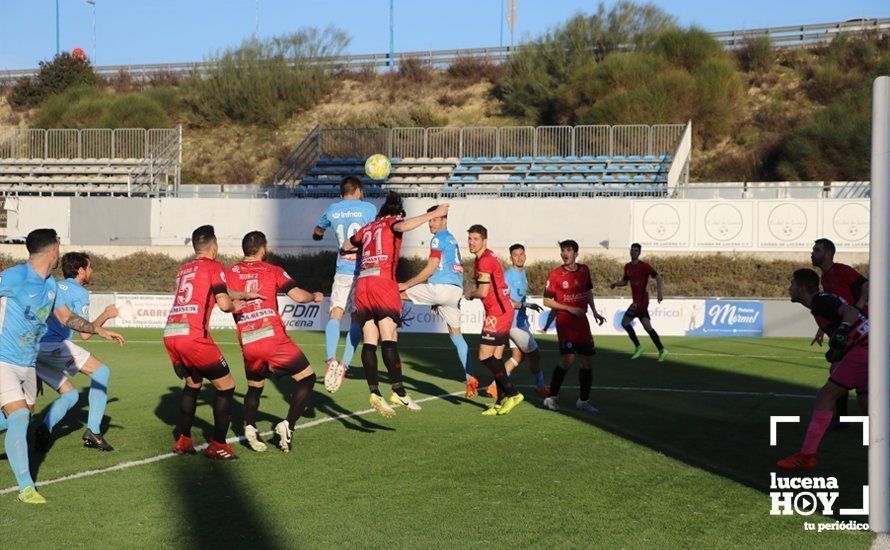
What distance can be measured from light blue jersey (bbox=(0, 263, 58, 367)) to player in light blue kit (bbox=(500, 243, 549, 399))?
628 cm

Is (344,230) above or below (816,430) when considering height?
above

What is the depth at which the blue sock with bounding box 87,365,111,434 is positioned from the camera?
29.6ft

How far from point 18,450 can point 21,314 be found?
1.05m

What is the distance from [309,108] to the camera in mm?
62281

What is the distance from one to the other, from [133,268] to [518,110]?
29195mm

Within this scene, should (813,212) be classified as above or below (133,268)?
above

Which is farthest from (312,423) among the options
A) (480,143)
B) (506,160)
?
(480,143)

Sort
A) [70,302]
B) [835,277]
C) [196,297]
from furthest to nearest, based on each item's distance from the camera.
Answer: [835,277] → [70,302] → [196,297]

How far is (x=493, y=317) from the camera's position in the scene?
11180mm

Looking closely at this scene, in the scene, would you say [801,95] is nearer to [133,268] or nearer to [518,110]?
[518,110]

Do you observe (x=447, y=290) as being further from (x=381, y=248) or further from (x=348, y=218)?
(x=381, y=248)

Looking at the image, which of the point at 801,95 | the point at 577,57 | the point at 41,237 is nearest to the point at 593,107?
the point at 577,57

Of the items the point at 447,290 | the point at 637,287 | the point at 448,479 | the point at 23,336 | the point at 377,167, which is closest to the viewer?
the point at 23,336

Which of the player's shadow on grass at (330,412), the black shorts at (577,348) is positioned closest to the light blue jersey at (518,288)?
the black shorts at (577,348)
